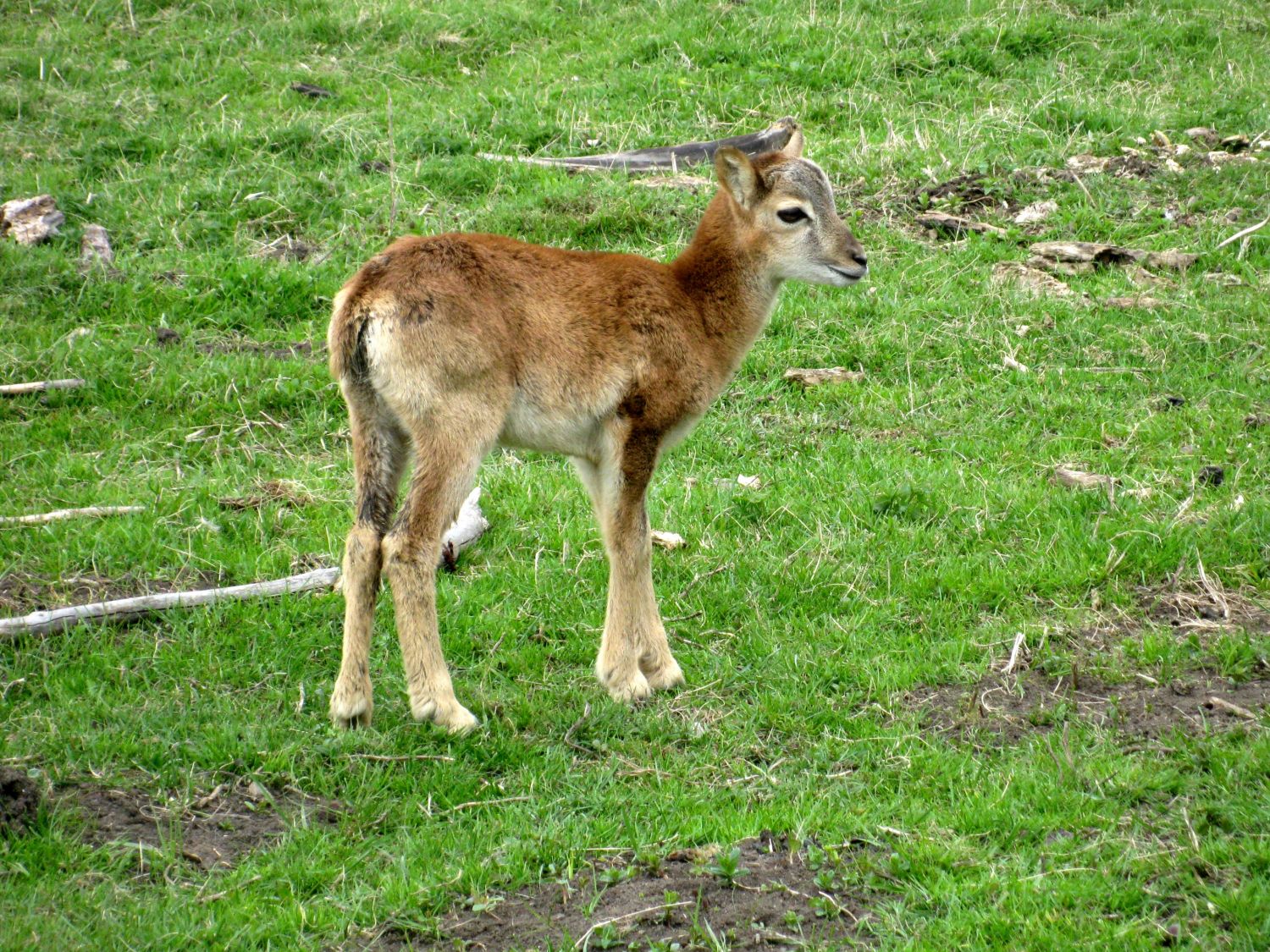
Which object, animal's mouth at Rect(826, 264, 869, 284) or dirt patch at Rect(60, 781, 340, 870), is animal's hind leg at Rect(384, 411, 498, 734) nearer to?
dirt patch at Rect(60, 781, 340, 870)

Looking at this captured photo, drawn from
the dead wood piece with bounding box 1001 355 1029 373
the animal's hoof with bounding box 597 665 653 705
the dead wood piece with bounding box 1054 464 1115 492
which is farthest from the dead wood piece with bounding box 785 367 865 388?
the animal's hoof with bounding box 597 665 653 705

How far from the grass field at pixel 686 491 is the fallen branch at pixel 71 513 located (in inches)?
5.8

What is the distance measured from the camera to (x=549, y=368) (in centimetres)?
636

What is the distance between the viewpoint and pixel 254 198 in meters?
11.7

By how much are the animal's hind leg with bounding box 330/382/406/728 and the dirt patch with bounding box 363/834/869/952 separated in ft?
4.53

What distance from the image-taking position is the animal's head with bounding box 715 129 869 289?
284 inches

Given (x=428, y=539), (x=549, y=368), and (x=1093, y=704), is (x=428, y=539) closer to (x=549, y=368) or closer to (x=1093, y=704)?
(x=549, y=368)

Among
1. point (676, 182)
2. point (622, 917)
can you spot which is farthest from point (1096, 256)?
point (622, 917)

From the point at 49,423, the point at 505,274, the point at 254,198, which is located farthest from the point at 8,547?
the point at 254,198

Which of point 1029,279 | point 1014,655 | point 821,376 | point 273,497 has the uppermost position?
point 1014,655

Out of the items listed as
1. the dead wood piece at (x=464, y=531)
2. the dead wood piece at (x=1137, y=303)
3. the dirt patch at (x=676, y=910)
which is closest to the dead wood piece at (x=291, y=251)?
the dead wood piece at (x=464, y=531)

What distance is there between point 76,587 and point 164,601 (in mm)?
570

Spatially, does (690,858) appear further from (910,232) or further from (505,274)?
(910,232)

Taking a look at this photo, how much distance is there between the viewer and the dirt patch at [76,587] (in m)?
6.88
